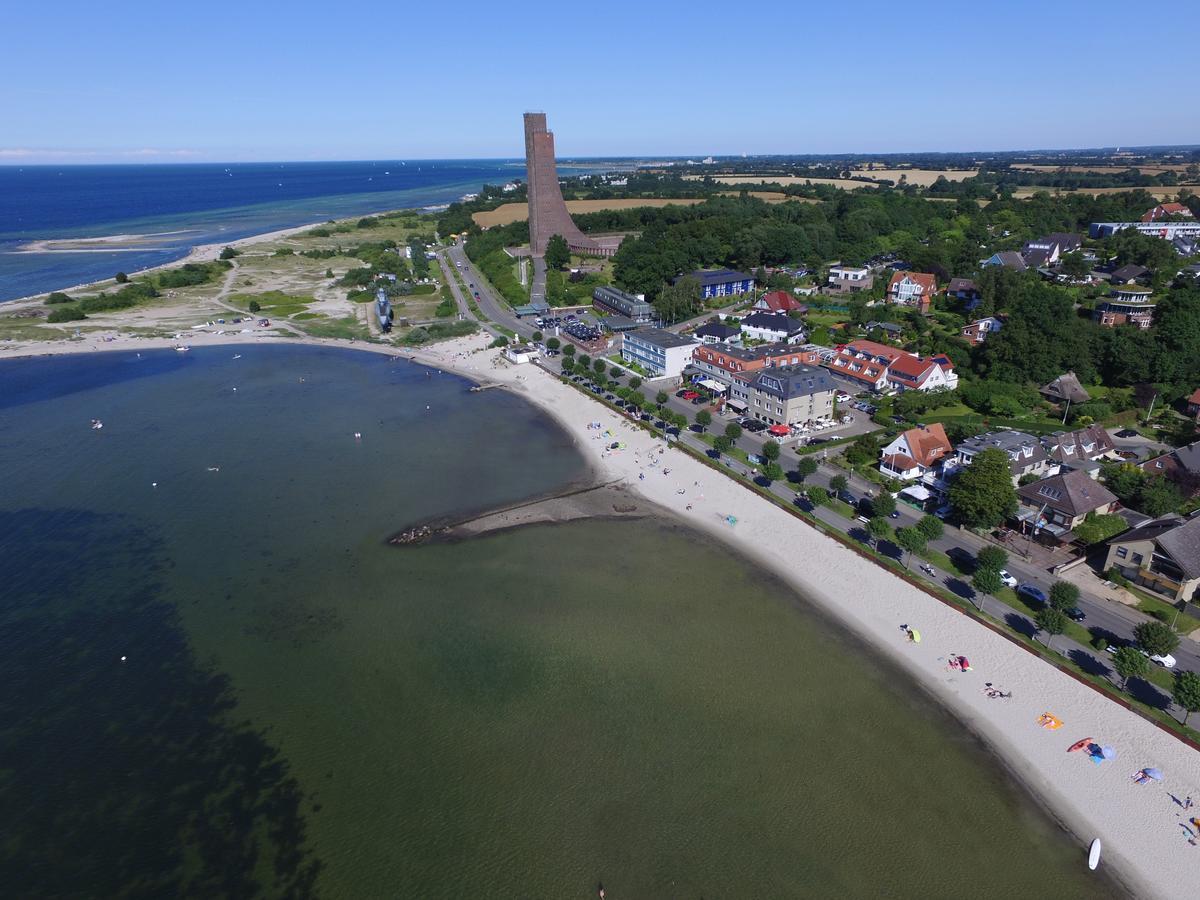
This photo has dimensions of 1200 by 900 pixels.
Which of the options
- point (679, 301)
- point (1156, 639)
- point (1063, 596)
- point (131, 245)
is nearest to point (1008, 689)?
point (1063, 596)

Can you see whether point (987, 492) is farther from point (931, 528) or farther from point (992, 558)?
point (992, 558)

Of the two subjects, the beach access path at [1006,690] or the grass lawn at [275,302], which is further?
the grass lawn at [275,302]

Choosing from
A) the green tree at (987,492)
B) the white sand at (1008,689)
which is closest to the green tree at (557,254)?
the white sand at (1008,689)

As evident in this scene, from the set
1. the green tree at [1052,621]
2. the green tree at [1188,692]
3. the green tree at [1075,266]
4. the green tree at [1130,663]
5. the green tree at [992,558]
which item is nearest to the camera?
the green tree at [1188,692]

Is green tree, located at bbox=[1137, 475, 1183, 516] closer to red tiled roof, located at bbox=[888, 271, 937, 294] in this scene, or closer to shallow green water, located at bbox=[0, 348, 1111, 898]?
Result: shallow green water, located at bbox=[0, 348, 1111, 898]

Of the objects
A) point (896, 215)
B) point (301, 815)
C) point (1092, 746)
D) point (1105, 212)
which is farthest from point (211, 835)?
point (1105, 212)

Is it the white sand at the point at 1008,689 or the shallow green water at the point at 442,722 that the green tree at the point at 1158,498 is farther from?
the shallow green water at the point at 442,722

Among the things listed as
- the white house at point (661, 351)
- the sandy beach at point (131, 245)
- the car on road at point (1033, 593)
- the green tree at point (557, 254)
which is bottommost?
the car on road at point (1033, 593)
